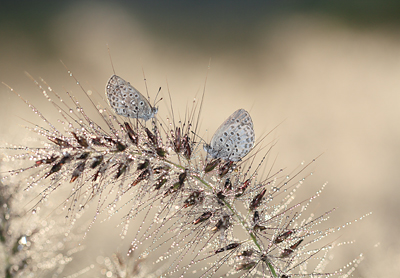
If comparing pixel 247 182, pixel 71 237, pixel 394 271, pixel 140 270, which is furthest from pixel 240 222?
pixel 394 271

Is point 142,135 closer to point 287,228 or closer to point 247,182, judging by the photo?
point 247,182

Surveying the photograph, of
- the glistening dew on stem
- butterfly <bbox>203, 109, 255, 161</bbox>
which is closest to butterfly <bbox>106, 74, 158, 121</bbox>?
the glistening dew on stem

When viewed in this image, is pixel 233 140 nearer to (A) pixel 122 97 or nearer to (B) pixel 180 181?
(B) pixel 180 181

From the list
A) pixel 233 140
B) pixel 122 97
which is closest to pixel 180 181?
pixel 233 140

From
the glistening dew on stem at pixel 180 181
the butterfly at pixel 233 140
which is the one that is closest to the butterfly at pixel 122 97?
the glistening dew on stem at pixel 180 181

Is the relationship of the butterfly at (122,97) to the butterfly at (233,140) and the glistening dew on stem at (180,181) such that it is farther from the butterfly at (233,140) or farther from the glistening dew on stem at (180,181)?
the butterfly at (233,140)

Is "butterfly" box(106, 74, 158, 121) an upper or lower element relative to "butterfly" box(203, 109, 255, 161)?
upper

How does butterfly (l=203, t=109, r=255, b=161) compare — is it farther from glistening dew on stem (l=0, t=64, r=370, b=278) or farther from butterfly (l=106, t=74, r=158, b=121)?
butterfly (l=106, t=74, r=158, b=121)

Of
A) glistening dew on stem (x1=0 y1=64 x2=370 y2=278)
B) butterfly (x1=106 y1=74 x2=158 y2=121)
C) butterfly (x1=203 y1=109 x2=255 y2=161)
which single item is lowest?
glistening dew on stem (x1=0 y1=64 x2=370 y2=278)
